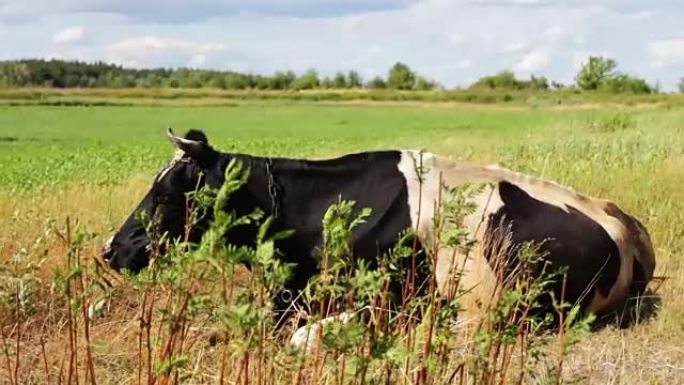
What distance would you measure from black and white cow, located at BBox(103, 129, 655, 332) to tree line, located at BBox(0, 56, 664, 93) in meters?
80.8

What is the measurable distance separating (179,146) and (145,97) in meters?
75.0

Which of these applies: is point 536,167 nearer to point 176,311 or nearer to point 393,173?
point 393,173

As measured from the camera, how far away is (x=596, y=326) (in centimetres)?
603

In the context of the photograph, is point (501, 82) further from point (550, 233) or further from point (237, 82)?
point (550, 233)

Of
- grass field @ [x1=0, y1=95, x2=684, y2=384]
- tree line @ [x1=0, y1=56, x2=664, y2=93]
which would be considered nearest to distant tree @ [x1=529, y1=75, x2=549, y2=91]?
tree line @ [x1=0, y1=56, x2=664, y2=93]

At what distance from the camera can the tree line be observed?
91312 millimetres

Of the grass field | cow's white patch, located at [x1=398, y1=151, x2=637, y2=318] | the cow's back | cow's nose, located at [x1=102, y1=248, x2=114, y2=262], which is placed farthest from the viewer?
cow's nose, located at [x1=102, y1=248, x2=114, y2=262]

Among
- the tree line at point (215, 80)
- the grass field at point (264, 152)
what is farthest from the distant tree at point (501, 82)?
the grass field at point (264, 152)

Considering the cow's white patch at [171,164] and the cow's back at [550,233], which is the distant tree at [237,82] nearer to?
the cow's white patch at [171,164]

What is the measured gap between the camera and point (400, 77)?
114375mm

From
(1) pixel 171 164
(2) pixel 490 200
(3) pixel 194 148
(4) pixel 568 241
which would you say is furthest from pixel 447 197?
(1) pixel 171 164

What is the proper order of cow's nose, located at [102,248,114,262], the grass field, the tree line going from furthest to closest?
the tree line
cow's nose, located at [102,248,114,262]
the grass field

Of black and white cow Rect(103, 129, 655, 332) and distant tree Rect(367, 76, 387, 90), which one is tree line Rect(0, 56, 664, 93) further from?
black and white cow Rect(103, 129, 655, 332)

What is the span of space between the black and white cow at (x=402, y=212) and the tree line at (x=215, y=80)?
8077cm
